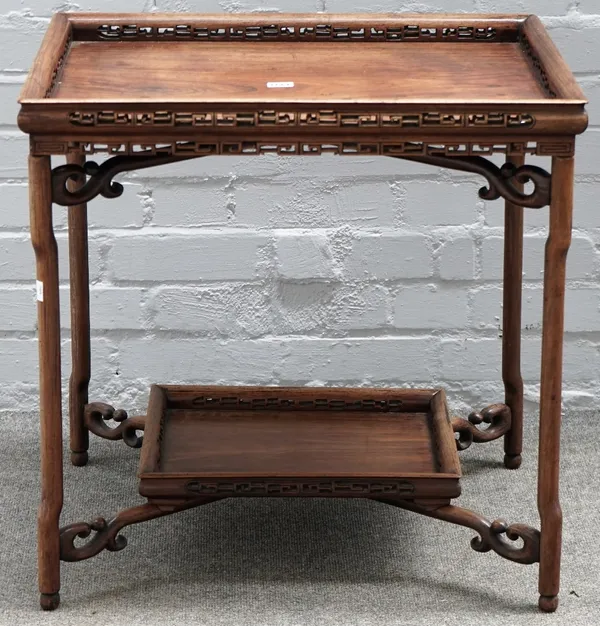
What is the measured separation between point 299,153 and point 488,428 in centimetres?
89

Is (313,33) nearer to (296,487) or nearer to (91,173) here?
(91,173)

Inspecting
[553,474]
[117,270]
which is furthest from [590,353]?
[117,270]

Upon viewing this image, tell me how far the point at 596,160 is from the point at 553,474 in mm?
816

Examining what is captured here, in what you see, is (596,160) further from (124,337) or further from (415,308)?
(124,337)

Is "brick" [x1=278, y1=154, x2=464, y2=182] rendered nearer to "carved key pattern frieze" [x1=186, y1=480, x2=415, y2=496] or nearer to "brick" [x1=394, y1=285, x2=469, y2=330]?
"brick" [x1=394, y1=285, x2=469, y2=330]

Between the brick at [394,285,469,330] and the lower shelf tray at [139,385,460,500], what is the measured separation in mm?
313

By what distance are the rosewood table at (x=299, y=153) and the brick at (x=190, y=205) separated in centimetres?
25

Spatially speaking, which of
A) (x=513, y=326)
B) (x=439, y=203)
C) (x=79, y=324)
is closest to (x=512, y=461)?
(x=513, y=326)

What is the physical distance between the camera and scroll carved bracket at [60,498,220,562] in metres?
1.99

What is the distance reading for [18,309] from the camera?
8.55 feet

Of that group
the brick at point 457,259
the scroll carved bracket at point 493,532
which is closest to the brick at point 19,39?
the brick at point 457,259

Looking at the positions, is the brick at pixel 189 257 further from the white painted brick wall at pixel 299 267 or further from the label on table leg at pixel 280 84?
the label on table leg at pixel 280 84

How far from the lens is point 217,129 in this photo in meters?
1.74

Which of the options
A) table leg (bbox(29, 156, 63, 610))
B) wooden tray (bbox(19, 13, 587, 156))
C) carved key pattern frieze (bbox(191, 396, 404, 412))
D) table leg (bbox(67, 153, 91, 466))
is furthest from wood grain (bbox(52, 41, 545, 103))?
carved key pattern frieze (bbox(191, 396, 404, 412))
